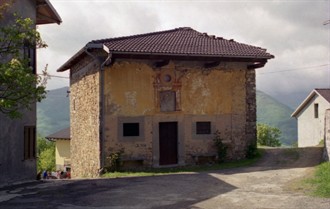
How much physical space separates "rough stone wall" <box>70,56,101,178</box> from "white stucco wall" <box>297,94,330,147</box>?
21.0 m

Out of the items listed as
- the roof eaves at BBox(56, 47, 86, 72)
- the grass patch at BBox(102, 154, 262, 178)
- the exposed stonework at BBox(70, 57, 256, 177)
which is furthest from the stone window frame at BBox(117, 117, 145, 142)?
the roof eaves at BBox(56, 47, 86, 72)

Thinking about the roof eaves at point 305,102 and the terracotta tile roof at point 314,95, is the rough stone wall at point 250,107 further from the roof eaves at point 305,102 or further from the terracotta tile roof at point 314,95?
the roof eaves at point 305,102

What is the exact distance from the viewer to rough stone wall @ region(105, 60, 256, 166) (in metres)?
16.5

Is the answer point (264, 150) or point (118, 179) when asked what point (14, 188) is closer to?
point (118, 179)

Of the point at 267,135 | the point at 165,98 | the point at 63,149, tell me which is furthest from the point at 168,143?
the point at 267,135

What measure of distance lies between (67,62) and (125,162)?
7.14 meters

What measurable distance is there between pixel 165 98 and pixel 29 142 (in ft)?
19.1

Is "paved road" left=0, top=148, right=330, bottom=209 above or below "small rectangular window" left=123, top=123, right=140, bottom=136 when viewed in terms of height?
below

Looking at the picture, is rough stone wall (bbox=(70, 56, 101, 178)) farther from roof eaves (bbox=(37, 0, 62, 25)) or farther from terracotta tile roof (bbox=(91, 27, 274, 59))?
roof eaves (bbox=(37, 0, 62, 25))

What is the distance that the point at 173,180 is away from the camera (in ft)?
43.9

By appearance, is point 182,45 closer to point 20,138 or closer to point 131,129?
point 131,129

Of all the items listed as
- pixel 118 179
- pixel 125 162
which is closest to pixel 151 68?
pixel 125 162

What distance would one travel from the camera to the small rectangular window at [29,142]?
13781 mm

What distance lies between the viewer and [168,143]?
56.9ft
